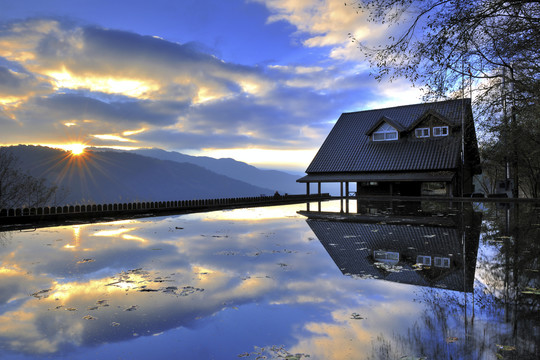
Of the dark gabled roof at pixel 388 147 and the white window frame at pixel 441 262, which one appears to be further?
the dark gabled roof at pixel 388 147

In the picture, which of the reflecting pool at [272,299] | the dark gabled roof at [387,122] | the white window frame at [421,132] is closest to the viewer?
the reflecting pool at [272,299]

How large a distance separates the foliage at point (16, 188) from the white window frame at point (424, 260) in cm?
1973

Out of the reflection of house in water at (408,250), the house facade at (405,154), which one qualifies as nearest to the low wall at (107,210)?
the reflection of house in water at (408,250)

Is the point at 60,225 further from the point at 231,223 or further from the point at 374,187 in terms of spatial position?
the point at 374,187

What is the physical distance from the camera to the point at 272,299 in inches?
198

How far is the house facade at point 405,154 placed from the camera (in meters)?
28.9

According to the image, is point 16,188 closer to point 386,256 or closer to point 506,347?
point 386,256

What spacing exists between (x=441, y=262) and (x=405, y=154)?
1005 inches

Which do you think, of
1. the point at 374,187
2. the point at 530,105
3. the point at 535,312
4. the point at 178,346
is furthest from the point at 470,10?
the point at 374,187

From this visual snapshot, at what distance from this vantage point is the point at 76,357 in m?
3.46

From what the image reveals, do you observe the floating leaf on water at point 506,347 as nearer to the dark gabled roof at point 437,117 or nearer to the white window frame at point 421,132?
the dark gabled roof at point 437,117

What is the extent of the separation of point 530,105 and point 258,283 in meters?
17.9

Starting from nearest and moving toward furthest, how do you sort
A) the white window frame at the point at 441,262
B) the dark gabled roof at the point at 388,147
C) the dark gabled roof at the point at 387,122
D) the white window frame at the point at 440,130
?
1. the white window frame at the point at 441,262
2. the dark gabled roof at the point at 388,147
3. the white window frame at the point at 440,130
4. the dark gabled roof at the point at 387,122

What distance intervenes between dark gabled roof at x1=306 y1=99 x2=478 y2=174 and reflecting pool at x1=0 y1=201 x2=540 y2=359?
67.5 ft
